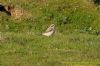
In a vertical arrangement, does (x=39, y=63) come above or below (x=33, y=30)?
above

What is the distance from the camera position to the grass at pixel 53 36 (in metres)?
20.6

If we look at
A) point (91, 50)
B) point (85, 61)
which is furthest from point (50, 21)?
point (85, 61)

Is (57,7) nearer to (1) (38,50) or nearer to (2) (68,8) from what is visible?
(2) (68,8)

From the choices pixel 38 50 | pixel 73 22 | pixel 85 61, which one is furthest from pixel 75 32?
pixel 85 61

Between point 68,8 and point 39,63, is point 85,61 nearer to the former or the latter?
point 39,63

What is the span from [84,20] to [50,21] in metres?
2.85

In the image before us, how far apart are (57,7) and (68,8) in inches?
37.2

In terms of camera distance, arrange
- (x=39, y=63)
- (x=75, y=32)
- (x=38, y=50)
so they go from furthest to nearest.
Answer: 1. (x=75, y=32)
2. (x=38, y=50)
3. (x=39, y=63)

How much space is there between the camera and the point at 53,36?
27141 mm

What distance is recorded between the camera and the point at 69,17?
1390 inches

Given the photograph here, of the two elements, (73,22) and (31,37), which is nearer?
(31,37)

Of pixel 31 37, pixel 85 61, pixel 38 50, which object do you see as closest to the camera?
pixel 85 61

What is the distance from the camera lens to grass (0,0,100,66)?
810 inches

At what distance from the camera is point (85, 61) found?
20.5 m
